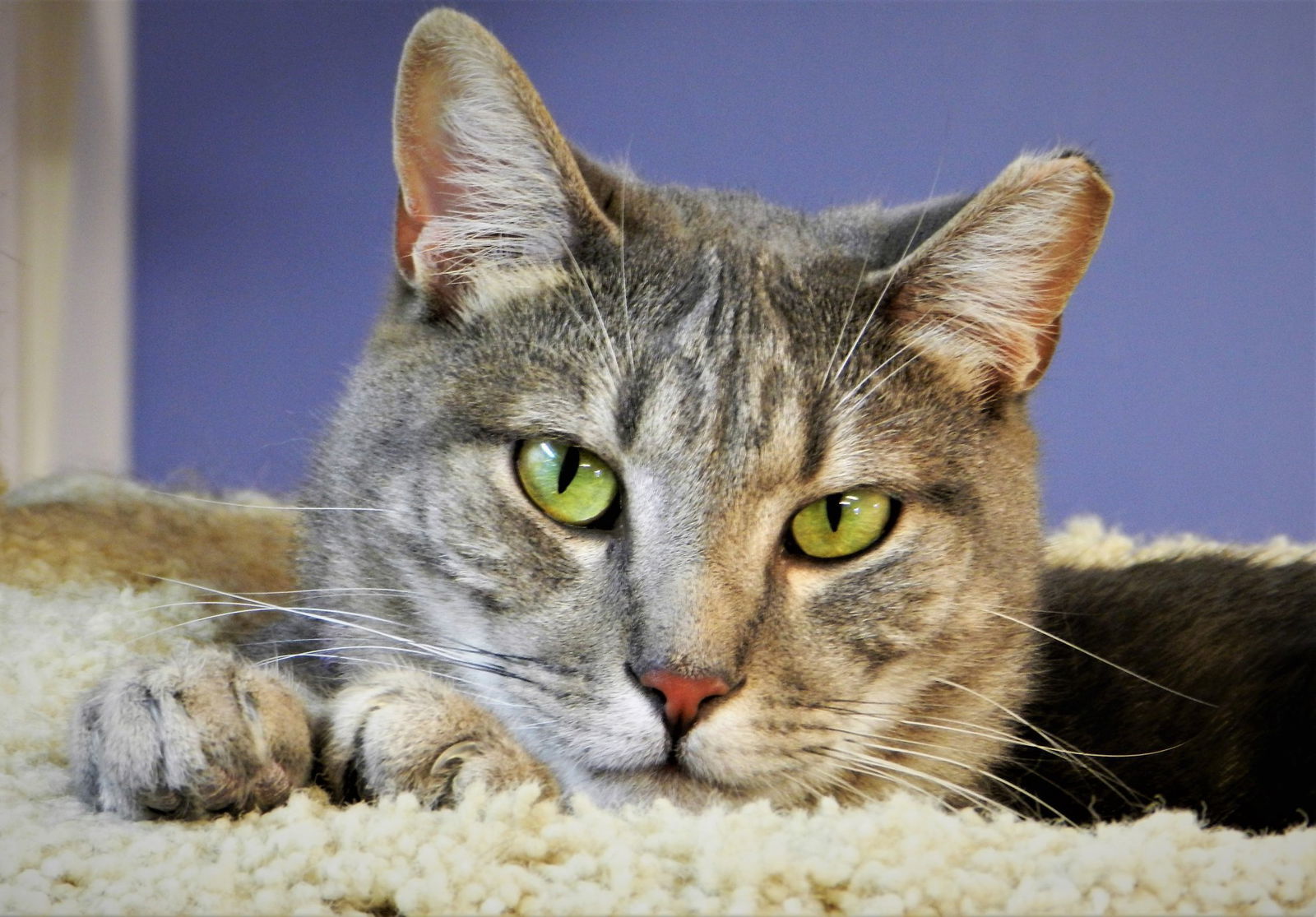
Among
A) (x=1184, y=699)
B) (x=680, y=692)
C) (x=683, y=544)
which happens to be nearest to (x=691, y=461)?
(x=683, y=544)

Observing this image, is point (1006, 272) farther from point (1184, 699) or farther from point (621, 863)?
point (621, 863)

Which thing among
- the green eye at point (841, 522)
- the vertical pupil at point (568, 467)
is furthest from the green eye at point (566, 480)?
the green eye at point (841, 522)

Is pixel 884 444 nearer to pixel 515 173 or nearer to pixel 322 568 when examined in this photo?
pixel 515 173

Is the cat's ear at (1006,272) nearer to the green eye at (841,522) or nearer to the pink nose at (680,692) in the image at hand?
the green eye at (841,522)

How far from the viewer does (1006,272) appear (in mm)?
1283

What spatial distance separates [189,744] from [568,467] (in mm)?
416

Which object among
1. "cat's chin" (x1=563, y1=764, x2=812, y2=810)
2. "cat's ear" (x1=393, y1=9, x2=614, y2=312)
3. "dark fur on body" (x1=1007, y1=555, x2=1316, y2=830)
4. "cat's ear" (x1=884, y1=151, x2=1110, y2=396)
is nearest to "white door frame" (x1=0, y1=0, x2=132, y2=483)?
"cat's ear" (x1=393, y1=9, x2=614, y2=312)

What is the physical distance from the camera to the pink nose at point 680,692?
0.97 metres

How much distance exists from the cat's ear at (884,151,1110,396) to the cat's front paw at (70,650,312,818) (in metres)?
0.73

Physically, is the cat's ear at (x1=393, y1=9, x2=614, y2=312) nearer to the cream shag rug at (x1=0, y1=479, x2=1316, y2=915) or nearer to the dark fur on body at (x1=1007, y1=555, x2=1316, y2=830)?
the cream shag rug at (x1=0, y1=479, x2=1316, y2=915)

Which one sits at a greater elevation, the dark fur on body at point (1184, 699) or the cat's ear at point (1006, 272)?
the cat's ear at point (1006, 272)

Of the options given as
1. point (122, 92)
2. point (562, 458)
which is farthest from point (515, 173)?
point (122, 92)

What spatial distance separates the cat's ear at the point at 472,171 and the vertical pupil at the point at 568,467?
0.77 ft

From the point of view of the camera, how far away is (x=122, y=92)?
84.0 inches
